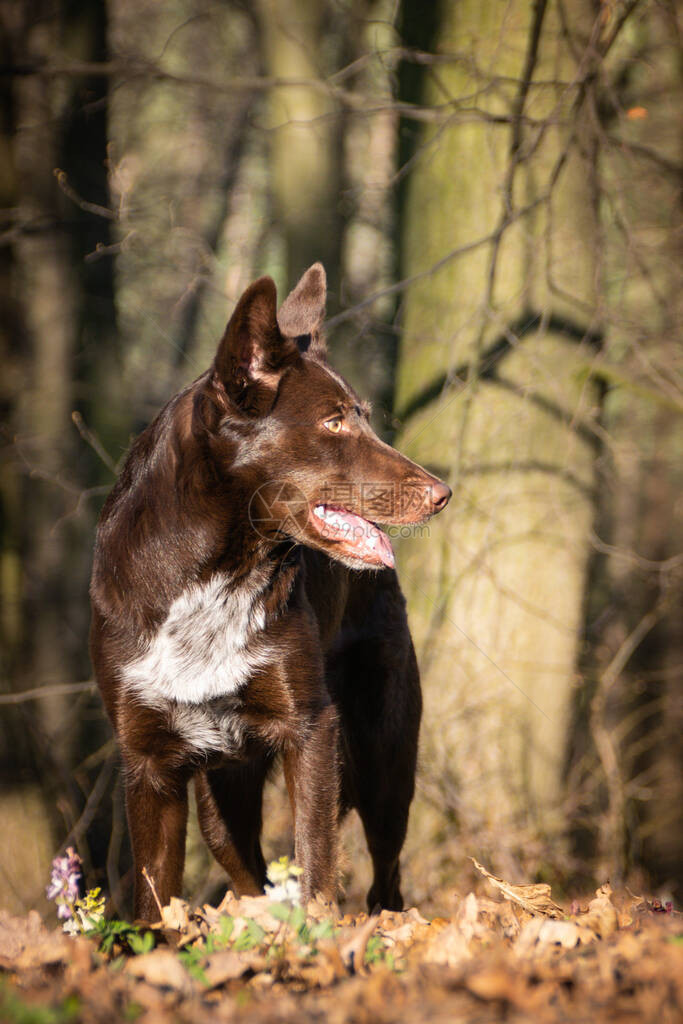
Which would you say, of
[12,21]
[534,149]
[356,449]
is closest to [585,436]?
[534,149]

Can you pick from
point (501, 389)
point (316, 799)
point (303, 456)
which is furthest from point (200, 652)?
point (501, 389)

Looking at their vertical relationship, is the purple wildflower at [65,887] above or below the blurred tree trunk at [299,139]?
below

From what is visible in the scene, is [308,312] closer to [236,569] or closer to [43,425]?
[236,569]

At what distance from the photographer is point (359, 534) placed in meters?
3.25

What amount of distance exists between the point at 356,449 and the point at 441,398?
2.29 m

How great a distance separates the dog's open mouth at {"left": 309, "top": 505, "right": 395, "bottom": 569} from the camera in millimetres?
3186

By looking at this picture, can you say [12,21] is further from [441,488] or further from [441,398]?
[441,488]

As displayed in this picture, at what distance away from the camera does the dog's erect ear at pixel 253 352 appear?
2.93m

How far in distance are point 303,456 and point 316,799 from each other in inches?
45.7

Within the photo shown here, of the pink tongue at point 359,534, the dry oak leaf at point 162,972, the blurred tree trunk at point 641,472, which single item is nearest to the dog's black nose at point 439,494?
the pink tongue at point 359,534

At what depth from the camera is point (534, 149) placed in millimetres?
5328

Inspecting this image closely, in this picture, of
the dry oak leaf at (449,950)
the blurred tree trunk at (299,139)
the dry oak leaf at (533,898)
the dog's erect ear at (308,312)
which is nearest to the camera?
the dry oak leaf at (449,950)

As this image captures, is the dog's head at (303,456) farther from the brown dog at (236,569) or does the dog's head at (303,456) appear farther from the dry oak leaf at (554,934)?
the dry oak leaf at (554,934)

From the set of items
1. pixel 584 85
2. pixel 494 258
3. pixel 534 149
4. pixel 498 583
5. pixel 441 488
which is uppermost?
pixel 584 85
